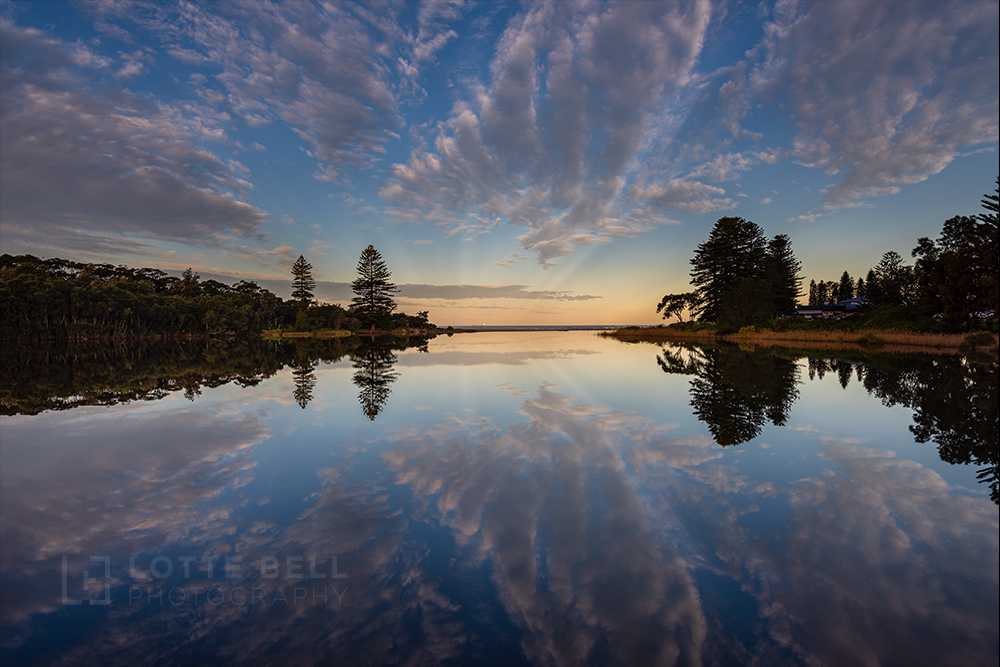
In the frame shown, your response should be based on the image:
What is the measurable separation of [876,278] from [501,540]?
14032 centimetres

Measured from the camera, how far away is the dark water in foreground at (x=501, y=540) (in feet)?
10.2

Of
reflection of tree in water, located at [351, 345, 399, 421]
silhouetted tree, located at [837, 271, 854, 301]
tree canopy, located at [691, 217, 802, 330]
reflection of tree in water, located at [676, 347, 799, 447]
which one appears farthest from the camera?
silhouetted tree, located at [837, 271, 854, 301]

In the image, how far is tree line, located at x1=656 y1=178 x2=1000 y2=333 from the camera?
3422 centimetres

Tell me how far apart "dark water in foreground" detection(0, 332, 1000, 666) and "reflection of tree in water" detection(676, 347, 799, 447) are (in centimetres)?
21

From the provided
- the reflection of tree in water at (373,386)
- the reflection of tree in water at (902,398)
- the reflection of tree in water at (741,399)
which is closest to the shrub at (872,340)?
the reflection of tree in water at (902,398)

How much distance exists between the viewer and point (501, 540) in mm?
4633

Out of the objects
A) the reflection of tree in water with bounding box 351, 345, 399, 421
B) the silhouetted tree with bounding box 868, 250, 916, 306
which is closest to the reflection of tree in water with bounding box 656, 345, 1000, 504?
the reflection of tree in water with bounding box 351, 345, 399, 421

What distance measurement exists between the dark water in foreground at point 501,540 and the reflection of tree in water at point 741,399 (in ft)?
0.70

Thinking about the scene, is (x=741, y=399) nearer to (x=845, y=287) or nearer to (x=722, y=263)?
(x=722, y=263)

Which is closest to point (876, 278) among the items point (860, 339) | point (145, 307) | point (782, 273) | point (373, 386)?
point (782, 273)

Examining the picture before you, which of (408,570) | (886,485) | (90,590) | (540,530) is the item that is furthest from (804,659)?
(90,590)

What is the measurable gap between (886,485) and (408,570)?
7142 millimetres

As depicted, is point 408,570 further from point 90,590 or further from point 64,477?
point 64,477

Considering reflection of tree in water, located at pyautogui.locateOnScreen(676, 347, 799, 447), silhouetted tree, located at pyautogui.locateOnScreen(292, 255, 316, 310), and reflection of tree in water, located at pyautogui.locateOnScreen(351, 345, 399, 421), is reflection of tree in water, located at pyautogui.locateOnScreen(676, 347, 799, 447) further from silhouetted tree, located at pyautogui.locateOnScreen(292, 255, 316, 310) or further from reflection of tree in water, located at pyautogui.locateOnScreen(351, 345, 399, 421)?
silhouetted tree, located at pyautogui.locateOnScreen(292, 255, 316, 310)
